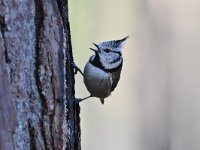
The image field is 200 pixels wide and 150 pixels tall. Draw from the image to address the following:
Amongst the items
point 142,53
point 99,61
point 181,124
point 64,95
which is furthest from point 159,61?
point 64,95

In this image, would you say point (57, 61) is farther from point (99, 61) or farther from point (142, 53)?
point (142, 53)

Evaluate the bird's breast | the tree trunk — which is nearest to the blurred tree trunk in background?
the bird's breast

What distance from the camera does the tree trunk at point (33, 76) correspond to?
2227 millimetres

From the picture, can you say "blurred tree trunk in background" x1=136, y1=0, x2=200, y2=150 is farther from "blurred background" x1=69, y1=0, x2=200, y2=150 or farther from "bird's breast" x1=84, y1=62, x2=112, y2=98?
"bird's breast" x1=84, y1=62, x2=112, y2=98

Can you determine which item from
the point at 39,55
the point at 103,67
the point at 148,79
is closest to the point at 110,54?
the point at 103,67

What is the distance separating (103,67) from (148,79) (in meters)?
4.90

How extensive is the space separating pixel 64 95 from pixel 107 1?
764cm

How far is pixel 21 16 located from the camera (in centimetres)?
229

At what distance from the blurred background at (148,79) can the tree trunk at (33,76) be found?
6.21m

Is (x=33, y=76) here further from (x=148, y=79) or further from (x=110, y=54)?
(x=148, y=79)

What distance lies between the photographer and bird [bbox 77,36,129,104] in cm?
415

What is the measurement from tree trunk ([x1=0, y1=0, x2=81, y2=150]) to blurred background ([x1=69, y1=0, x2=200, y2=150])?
6.21 m

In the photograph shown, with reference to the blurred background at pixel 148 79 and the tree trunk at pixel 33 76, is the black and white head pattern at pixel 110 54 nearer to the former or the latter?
the tree trunk at pixel 33 76

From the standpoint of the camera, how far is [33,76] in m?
2.31
